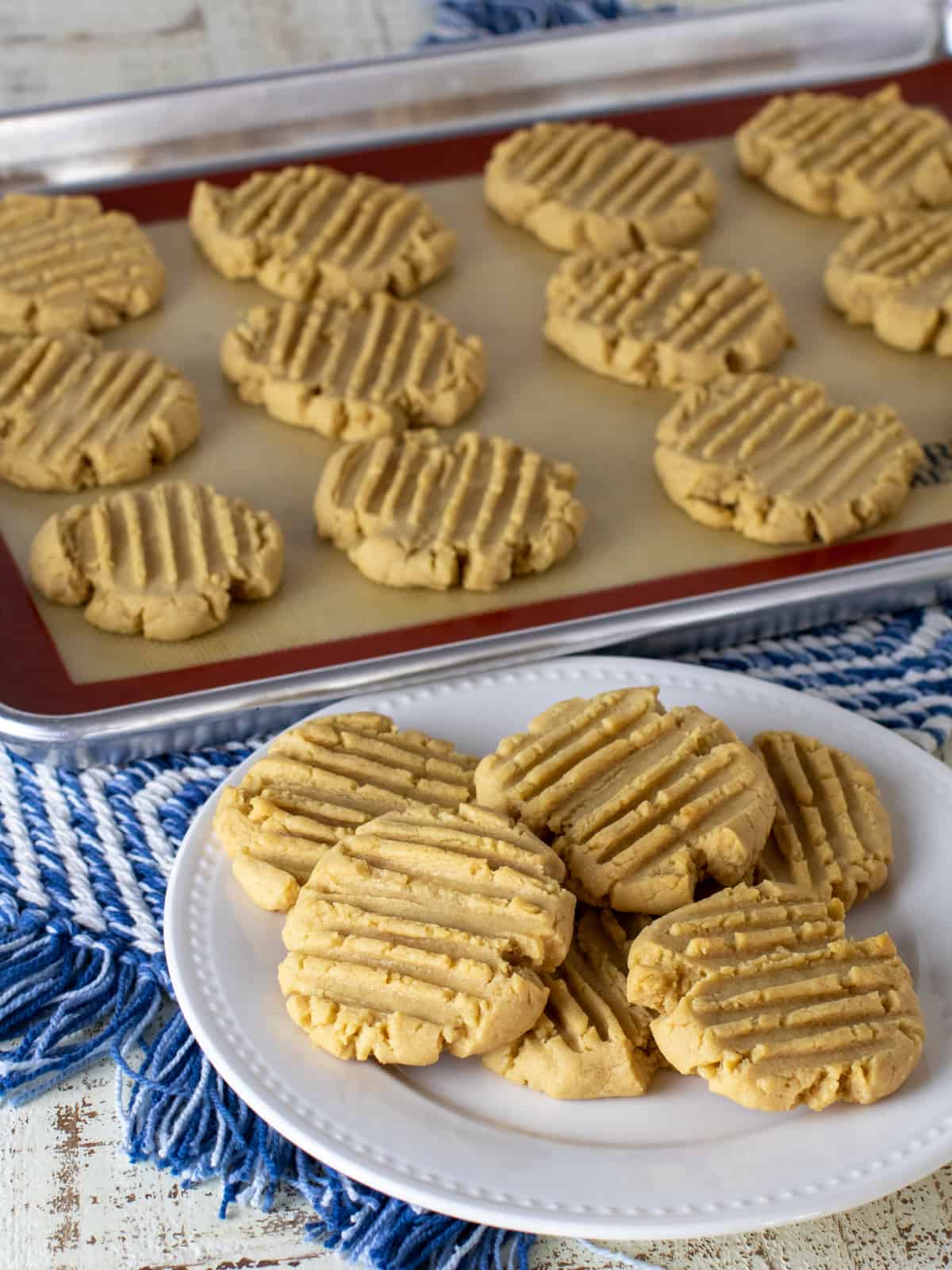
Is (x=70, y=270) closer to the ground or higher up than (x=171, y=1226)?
higher up

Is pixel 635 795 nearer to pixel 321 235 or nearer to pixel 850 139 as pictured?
pixel 321 235

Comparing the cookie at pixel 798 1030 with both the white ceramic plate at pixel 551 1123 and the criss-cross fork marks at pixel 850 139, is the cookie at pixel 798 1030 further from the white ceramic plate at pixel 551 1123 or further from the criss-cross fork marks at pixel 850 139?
the criss-cross fork marks at pixel 850 139

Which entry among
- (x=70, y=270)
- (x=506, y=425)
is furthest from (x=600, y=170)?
(x=70, y=270)

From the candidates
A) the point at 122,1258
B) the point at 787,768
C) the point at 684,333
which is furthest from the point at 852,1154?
the point at 684,333

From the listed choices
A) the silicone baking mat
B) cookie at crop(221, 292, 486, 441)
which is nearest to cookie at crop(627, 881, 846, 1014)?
the silicone baking mat

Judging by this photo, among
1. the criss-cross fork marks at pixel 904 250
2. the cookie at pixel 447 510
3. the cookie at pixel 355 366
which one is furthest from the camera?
the criss-cross fork marks at pixel 904 250

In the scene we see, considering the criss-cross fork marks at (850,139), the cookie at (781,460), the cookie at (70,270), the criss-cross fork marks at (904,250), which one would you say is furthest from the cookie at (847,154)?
the cookie at (70,270)
